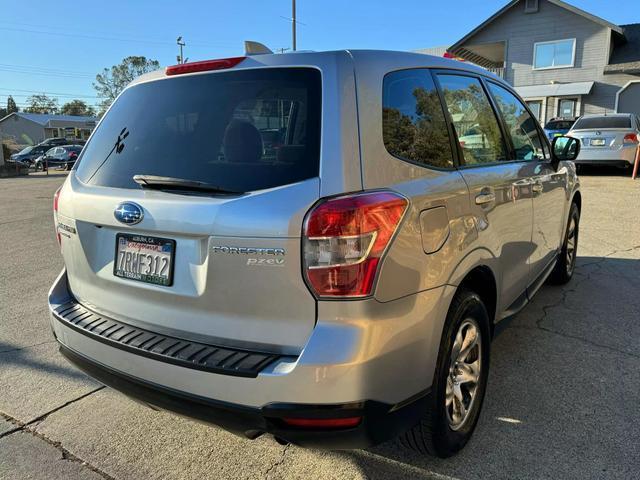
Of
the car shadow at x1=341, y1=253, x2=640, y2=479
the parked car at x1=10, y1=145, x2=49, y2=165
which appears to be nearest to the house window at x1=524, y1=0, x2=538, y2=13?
the car shadow at x1=341, y1=253, x2=640, y2=479

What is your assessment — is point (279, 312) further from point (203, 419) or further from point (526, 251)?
point (526, 251)

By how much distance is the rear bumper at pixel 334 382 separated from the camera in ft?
6.07

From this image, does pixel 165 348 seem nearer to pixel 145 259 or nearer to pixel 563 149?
pixel 145 259

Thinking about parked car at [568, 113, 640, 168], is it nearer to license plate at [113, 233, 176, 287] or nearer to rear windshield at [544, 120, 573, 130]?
rear windshield at [544, 120, 573, 130]

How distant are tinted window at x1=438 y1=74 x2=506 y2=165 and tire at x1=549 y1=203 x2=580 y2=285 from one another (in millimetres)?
2051

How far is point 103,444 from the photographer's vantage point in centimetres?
274

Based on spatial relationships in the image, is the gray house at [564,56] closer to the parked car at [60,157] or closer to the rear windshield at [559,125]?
the rear windshield at [559,125]

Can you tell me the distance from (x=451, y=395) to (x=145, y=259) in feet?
4.99

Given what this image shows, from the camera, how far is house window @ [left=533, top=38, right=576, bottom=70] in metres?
26.3

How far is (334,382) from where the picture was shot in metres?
1.84

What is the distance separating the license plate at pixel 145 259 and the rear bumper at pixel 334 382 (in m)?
0.32

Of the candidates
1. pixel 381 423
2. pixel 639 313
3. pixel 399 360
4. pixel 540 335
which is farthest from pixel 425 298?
pixel 639 313

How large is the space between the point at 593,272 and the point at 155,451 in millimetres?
4826

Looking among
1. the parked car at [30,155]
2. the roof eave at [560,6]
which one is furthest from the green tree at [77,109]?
the roof eave at [560,6]
